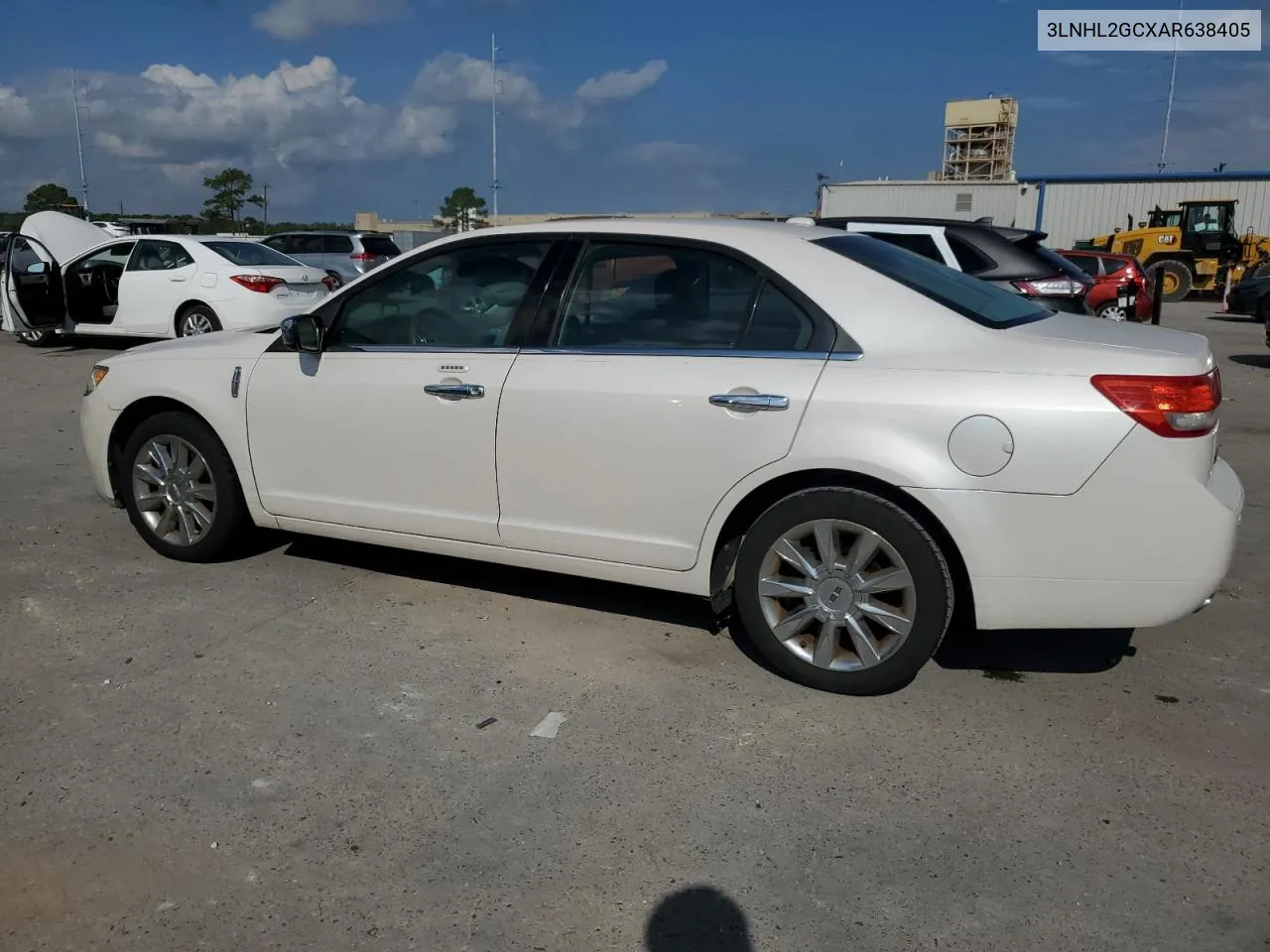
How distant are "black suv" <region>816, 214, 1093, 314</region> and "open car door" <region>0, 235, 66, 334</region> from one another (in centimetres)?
1009

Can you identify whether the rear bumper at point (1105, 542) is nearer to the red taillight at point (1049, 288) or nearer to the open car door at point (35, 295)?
the red taillight at point (1049, 288)

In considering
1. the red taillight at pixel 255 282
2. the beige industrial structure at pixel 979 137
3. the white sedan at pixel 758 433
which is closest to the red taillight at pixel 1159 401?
the white sedan at pixel 758 433

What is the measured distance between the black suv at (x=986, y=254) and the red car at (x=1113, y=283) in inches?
244

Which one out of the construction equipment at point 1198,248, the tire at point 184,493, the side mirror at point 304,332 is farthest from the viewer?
the construction equipment at point 1198,248

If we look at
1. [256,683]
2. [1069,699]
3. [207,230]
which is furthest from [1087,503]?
[207,230]

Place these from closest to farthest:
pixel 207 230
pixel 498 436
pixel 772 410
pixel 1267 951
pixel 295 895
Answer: pixel 1267 951
pixel 295 895
pixel 772 410
pixel 498 436
pixel 207 230

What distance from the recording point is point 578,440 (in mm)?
3852

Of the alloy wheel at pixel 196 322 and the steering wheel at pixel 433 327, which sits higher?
the steering wheel at pixel 433 327

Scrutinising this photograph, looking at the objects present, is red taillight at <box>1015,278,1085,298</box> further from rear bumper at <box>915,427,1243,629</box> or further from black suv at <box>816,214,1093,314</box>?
rear bumper at <box>915,427,1243,629</box>

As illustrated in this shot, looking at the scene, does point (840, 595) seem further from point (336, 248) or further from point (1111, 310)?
point (336, 248)

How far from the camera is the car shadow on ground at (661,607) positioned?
3.99m

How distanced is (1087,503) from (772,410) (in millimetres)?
1065

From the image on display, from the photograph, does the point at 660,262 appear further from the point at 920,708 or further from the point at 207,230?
the point at 207,230

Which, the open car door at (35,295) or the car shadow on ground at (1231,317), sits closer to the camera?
the open car door at (35,295)
